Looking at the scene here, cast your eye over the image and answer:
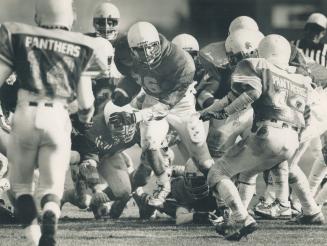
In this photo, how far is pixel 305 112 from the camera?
25.7 ft

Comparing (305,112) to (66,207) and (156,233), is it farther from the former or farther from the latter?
(66,207)

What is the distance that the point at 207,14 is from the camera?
17.3 meters

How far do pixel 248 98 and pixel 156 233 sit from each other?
1.21 m

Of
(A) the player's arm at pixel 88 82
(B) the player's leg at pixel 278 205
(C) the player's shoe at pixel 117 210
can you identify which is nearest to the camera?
(A) the player's arm at pixel 88 82

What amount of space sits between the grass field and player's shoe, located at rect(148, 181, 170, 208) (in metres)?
0.14

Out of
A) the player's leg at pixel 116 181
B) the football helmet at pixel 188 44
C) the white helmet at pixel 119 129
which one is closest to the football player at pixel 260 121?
the player's leg at pixel 116 181

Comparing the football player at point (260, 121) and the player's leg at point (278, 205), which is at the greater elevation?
the football player at point (260, 121)

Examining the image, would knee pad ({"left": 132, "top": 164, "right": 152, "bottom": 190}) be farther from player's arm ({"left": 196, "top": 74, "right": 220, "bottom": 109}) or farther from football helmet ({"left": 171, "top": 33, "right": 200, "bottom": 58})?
football helmet ({"left": 171, "top": 33, "right": 200, "bottom": 58})

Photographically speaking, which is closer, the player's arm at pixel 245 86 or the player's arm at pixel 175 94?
the player's arm at pixel 245 86

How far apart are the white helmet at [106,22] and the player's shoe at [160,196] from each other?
4.52ft

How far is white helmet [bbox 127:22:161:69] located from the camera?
8.14m

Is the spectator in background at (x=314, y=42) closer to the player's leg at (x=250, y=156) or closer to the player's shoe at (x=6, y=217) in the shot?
the player's leg at (x=250, y=156)

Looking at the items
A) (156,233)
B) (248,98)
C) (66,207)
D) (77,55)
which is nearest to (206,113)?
(248,98)

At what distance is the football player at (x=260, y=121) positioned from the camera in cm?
675
